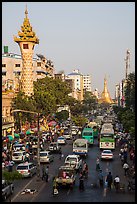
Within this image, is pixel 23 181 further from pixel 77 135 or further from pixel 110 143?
pixel 77 135

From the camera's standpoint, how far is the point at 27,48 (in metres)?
74.2

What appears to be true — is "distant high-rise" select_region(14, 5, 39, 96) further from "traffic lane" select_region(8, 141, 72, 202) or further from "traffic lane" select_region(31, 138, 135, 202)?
"traffic lane" select_region(31, 138, 135, 202)

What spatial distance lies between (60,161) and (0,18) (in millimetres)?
28781

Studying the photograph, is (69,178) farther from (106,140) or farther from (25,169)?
(106,140)

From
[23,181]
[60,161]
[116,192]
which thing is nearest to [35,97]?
[60,161]

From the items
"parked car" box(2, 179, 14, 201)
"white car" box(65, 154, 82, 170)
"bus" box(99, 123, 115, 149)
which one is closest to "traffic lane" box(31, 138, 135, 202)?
"parked car" box(2, 179, 14, 201)

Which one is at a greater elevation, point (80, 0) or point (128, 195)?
point (80, 0)

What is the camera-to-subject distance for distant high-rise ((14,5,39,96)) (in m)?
73.2

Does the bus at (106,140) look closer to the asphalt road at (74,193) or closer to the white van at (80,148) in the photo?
the white van at (80,148)

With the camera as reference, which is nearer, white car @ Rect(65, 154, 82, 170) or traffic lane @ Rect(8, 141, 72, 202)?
traffic lane @ Rect(8, 141, 72, 202)

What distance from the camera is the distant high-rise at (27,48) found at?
7325 cm

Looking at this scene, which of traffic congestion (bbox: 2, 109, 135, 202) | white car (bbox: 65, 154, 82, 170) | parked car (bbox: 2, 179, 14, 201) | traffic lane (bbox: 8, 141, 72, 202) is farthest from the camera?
white car (bbox: 65, 154, 82, 170)

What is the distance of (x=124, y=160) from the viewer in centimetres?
3622

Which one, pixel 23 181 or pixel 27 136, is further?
pixel 27 136
